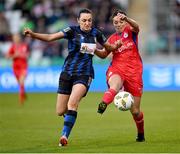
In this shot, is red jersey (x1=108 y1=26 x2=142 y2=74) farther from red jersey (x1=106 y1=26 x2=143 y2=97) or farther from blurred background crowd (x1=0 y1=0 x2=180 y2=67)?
blurred background crowd (x1=0 y1=0 x2=180 y2=67)

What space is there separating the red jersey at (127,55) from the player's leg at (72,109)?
1006 mm

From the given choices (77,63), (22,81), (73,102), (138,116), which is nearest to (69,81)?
(77,63)

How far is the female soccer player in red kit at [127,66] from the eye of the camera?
12.8m

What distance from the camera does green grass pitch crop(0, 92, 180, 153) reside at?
11867 mm

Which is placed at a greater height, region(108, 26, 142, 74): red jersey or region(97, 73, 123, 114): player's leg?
region(108, 26, 142, 74): red jersey

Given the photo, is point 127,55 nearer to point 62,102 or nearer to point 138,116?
point 138,116

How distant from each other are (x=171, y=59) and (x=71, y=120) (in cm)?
1882

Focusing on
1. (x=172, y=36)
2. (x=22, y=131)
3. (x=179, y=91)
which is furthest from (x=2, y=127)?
(x=172, y=36)

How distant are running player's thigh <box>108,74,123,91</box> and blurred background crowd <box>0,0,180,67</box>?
1704 cm

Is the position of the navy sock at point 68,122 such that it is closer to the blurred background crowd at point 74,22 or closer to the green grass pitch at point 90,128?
the green grass pitch at point 90,128

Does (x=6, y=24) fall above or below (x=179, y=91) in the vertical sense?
above

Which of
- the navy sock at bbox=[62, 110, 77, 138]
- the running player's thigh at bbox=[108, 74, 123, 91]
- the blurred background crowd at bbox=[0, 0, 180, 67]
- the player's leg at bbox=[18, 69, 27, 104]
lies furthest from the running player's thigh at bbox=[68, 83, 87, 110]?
the blurred background crowd at bbox=[0, 0, 180, 67]

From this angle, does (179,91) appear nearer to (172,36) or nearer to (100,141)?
(172,36)

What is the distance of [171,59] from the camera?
3045cm
